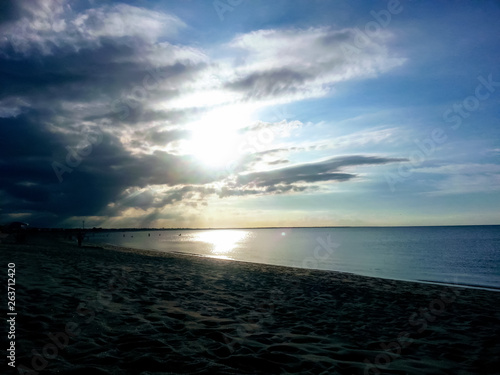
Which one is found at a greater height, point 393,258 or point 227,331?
point 227,331

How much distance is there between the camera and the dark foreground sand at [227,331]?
505 cm

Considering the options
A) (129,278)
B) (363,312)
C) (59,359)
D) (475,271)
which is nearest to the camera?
(59,359)

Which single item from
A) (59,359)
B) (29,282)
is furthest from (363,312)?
(29,282)

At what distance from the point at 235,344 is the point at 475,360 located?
5.34 meters

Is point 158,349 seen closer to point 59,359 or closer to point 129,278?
point 59,359

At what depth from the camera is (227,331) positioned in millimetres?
7027

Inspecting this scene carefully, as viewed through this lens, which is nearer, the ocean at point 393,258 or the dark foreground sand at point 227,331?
the dark foreground sand at point 227,331

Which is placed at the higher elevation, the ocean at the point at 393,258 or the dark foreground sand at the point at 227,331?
the dark foreground sand at the point at 227,331

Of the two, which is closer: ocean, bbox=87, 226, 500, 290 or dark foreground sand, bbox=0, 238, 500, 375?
dark foreground sand, bbox=0, 238, 500, 375

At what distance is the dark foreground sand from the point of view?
5.05 metres

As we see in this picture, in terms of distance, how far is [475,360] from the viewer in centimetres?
619

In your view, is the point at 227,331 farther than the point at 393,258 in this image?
No

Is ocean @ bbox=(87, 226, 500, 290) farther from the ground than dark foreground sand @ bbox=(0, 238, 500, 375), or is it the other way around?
dark foreground sand @ bbox=(0, 238, 500, 375)

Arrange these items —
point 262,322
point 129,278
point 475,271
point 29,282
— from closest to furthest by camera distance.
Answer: point 262,322 → point 29,282 → point 129,278 → point 475,271
